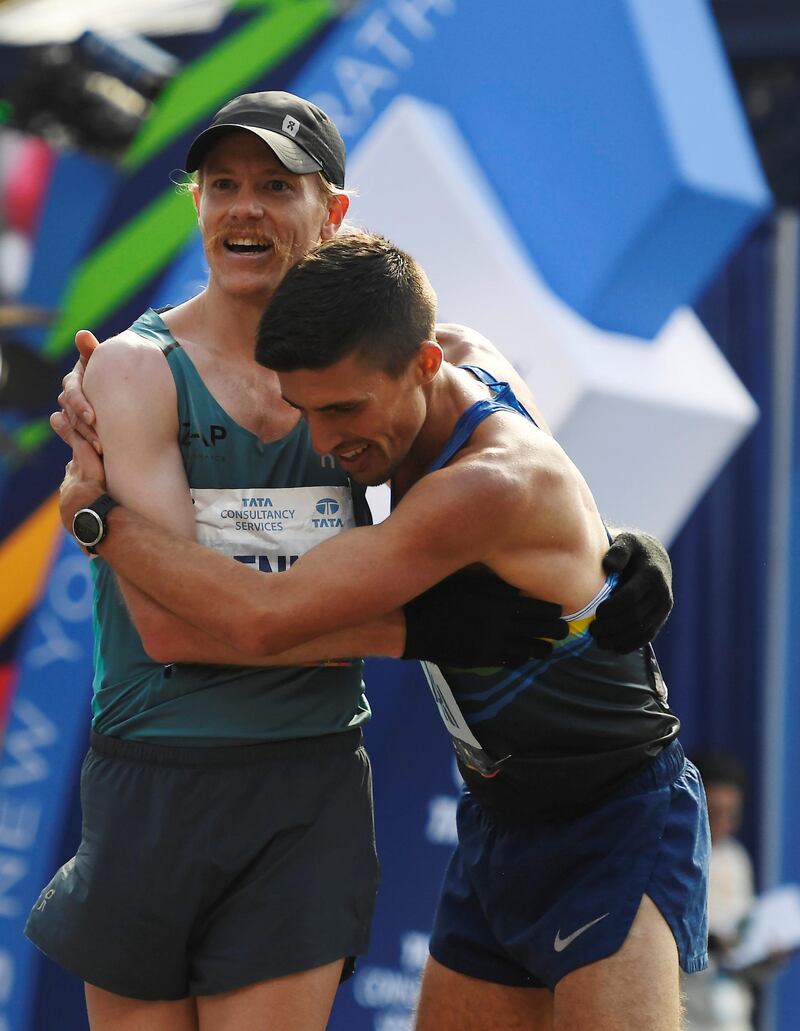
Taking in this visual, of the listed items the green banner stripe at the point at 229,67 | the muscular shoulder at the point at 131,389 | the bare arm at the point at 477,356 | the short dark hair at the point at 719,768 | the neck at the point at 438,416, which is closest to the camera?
the muscular shoulder at the point at 131,389

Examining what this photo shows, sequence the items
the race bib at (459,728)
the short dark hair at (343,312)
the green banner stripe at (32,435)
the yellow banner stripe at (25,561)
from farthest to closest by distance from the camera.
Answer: the green banner stripe at (32,435)
the yellow banner stripe at (25,561)
the race bib at (459,728)
the short dark hair at (343,312)

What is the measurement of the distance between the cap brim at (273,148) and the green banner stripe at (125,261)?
7.33ft

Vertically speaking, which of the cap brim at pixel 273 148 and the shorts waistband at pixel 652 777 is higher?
the cap brim at pixel 273 148

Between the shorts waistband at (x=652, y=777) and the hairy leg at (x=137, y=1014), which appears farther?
the shorts waistband at (x=652, y=777)

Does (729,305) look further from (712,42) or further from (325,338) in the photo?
(325,338)

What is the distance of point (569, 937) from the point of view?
2869 millimetres

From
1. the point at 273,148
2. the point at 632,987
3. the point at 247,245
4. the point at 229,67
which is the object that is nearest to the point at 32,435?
the point at 229,67

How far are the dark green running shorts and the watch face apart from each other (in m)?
0.37

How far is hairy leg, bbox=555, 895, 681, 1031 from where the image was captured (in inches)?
109

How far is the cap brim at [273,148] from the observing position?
2.71 metres

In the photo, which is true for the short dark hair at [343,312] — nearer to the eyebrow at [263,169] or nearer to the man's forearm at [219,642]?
the eyebrow at [263,169]

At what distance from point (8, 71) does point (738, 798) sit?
545 cm

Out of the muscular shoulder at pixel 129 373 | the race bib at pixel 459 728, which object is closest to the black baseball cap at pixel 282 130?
the muscular shoulder at pixel 129 373

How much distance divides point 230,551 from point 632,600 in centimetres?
72
